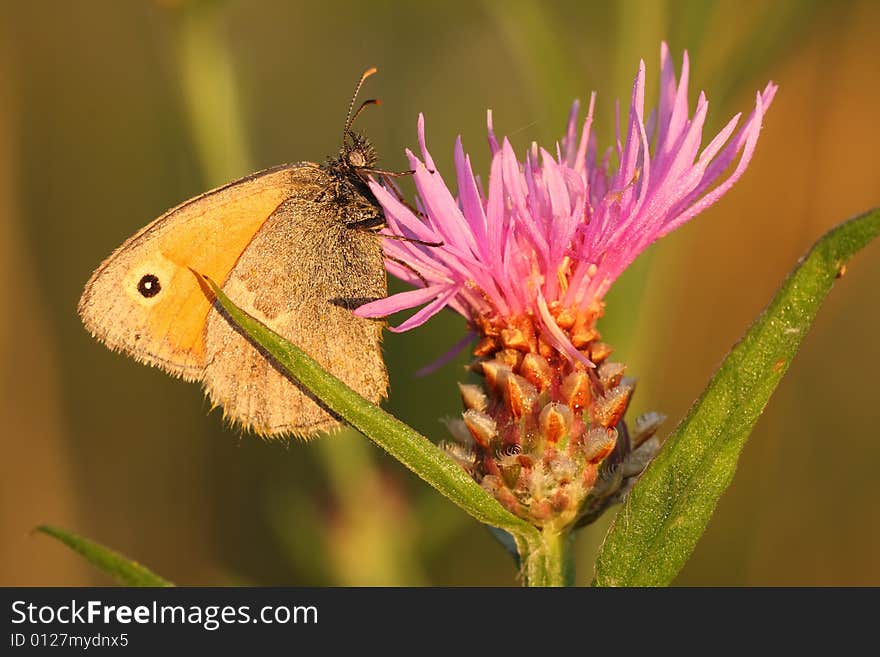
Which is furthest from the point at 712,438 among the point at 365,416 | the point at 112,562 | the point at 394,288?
the point at 394,288

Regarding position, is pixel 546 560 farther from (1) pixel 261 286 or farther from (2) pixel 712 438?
(1) pixel 261 286

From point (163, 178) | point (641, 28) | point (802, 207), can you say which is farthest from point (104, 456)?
point (802, 207)

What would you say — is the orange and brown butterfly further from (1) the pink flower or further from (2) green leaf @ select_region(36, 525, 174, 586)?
(2) green leaf @ select_region(36, 525, 174, 586)

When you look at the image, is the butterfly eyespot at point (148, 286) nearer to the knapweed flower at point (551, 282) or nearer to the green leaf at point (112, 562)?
the knapweed flower at point (551, 282)

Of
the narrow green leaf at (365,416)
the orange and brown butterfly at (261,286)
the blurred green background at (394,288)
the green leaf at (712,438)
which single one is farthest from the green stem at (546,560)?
the blurred green background at (394,288)

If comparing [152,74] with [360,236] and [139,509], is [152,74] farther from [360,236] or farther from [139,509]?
[360,236]

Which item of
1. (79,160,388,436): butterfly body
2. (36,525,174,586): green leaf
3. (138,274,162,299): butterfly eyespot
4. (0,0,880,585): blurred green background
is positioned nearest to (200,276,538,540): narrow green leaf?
(36,525,174,586): green leaf
